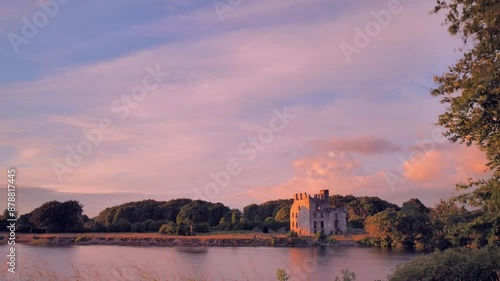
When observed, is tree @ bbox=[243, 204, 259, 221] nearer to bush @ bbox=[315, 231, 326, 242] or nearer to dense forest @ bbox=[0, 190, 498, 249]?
dense forest @ bbox=[0, 190, 498, 249]

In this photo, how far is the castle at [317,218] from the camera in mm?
69375

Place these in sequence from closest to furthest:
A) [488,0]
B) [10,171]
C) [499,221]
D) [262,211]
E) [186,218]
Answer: [488,0] < [10,171] < [499,221] < [186,218] < [262,211]

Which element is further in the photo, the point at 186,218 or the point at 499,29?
the point at 186,218

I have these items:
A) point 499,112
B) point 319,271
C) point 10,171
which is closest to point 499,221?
point 499,112

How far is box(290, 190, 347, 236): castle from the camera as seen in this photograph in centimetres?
6938

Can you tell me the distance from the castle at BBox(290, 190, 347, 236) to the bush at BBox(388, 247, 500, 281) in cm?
5544

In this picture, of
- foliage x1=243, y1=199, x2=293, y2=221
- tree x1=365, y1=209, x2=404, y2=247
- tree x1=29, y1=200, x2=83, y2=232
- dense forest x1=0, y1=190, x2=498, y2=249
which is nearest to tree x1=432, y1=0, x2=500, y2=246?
dense forest x1=0, y1=190, x2=498, y2=249

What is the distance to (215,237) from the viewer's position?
57.7 meters

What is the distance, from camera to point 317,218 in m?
70.3

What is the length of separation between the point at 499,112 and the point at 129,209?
77.5m

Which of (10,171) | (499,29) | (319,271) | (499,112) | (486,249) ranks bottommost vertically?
(319,271)

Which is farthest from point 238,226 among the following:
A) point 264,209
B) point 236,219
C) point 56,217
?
point 264,209

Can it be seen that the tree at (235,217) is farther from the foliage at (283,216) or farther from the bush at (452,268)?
the bush at (452,268)

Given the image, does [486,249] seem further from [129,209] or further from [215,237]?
[129,209]
